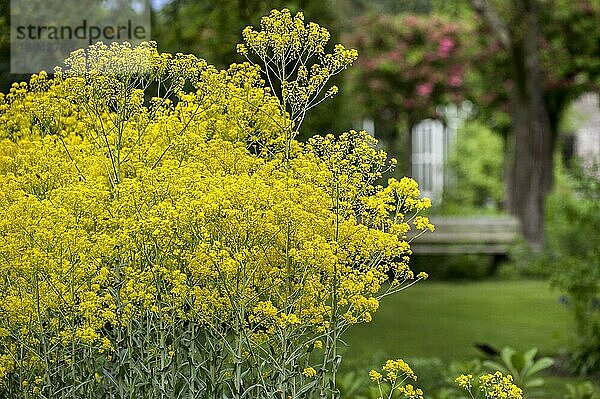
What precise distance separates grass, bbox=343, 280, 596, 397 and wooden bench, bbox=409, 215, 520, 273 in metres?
0.72

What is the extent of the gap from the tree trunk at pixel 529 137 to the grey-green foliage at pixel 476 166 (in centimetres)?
935

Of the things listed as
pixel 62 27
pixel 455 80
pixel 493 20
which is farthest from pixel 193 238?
pixel 455 80

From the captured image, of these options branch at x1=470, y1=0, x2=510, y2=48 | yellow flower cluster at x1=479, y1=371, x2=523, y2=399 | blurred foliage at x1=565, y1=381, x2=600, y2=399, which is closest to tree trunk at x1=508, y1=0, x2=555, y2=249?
branch at x1=470, y1=0, x2=510, y2=48

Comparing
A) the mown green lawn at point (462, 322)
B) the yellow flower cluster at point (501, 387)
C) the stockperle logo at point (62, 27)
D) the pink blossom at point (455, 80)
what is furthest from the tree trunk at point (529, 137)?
the yellow flower cluster at point (501, 387)

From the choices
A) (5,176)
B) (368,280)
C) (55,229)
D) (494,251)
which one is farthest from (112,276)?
(494,251)

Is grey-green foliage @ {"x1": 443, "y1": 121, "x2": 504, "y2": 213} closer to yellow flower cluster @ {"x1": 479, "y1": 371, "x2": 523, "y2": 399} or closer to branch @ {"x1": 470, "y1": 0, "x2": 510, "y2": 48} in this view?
branch @ {"x1": 470, "y1": 0, "x2": 510, "y2": 48}

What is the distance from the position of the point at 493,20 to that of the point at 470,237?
2.53 metres

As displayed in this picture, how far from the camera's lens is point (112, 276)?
10.3 feet

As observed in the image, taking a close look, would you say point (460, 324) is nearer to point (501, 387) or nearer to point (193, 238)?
point (501, 387)

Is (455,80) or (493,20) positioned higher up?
(493,20)

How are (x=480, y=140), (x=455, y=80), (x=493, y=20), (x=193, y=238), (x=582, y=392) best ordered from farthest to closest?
(x=480, y=140) → (x=455, y=80) → (x=493, y=20) → (x=582, y=392) → (x=193, y=238)

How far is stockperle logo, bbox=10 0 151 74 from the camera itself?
192 inches

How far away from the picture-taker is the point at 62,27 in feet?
17.0

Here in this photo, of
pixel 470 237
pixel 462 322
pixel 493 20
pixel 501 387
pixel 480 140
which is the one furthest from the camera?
pixel 480 140
